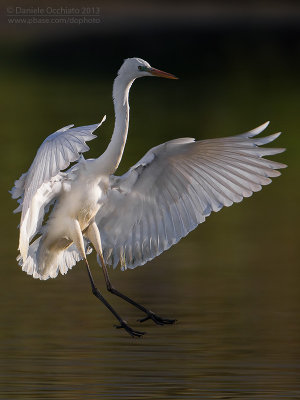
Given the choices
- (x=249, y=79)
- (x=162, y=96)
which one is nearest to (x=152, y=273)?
(x=162, y=96)

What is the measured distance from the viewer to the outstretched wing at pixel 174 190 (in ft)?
29.3

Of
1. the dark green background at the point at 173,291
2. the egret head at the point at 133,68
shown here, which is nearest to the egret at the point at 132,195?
the egret head at the point at 133,68

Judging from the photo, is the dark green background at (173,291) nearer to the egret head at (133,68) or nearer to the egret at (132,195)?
the egret at (132,195)

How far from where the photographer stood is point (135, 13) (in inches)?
1816

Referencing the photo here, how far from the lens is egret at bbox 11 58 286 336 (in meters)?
8.93

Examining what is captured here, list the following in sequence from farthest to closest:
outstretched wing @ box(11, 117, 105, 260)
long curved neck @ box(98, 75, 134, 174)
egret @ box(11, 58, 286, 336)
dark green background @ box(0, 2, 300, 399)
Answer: long curved neck @ box(98, 75, 134, 174), egret @ box(11, 58, 286, 336), dark green background @ box(0, 2, 300, 399), outstretched wing @ box(11, 117, 105, 260)

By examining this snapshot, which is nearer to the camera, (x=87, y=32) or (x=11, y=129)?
(x=11, y=129)

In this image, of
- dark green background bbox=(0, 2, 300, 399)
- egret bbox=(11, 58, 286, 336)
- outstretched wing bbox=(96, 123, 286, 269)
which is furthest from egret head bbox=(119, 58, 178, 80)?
dark green background bbox=(0, 2, 300, 399)

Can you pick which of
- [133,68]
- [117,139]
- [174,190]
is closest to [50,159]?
[117,139]

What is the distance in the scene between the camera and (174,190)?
9.41m

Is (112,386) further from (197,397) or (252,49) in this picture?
(252,49)

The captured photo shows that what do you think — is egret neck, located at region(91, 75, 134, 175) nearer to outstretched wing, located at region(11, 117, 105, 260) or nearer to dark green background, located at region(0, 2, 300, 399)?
outstretched wing, located at region(11, 117, 105, 260)

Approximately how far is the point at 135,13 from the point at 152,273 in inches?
1376

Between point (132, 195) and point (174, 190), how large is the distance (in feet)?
1.00
